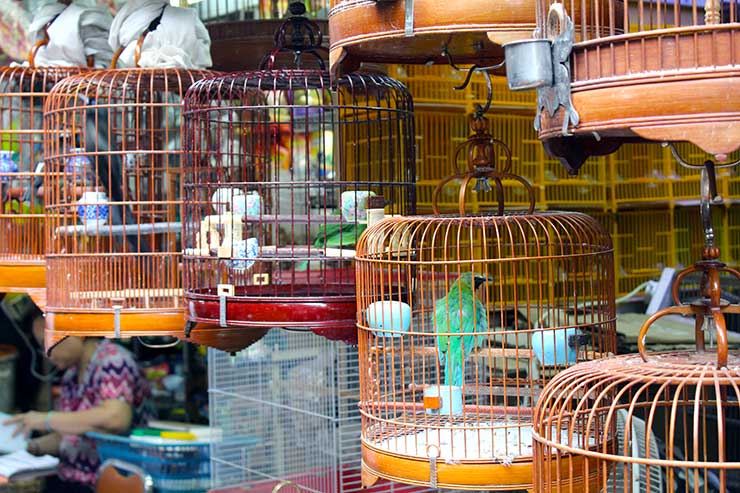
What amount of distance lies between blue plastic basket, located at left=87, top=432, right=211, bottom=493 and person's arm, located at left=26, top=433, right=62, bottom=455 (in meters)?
0.48

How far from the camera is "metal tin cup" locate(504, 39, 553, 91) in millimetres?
2334

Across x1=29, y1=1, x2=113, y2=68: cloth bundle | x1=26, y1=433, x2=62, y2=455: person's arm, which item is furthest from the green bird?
x1=26, y1=433, x2=62, y2=455: person's arm

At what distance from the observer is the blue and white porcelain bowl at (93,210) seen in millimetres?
4250

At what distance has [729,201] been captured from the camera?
21.4 ft

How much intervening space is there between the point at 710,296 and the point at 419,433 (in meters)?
1.13

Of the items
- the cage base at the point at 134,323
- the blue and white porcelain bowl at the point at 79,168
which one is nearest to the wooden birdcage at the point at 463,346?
the cage base at the point at 134,323

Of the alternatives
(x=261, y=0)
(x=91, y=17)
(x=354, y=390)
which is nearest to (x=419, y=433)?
(x=354, y=390)

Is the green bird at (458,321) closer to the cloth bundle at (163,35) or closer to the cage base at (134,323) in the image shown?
the cage base at (134,323)

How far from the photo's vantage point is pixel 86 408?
6.66 meters

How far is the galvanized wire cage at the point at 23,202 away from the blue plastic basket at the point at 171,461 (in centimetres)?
170

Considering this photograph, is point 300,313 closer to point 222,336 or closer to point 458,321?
point 458,321

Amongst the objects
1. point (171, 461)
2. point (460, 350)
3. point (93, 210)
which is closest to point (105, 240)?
point (93, 210)

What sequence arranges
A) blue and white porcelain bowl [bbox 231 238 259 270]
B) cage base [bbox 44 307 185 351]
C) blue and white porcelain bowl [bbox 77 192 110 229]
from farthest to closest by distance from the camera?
blue and white porcelain bowl [bbox 77 192 110 229] < cage base [bbox 44 307 185 351] < blue and white porcelain bowl [bbox 231 238 259 270]

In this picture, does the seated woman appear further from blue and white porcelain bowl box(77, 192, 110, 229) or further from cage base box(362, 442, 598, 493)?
cage base box(362, 442, 598, 493)
